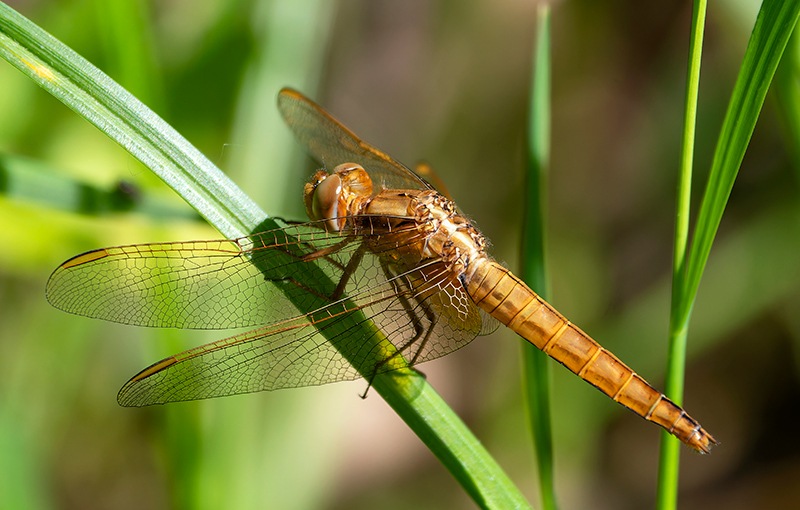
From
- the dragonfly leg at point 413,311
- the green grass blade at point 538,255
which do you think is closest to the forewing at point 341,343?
the dragonfly leg at point 413,311

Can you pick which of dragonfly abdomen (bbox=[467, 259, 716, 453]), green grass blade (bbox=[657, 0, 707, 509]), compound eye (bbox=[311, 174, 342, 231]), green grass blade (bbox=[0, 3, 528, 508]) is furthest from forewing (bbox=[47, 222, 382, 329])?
green grass blade (bbox=[657, 0, 707, 509])

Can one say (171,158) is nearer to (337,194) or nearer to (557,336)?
(337,194)

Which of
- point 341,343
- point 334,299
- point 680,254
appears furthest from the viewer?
point 334,299

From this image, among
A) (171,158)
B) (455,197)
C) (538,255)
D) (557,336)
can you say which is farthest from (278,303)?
(455,197)

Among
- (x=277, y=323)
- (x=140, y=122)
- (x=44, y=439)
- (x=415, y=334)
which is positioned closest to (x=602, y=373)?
(x=415, y=334)

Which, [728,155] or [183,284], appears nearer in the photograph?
[728,155]
